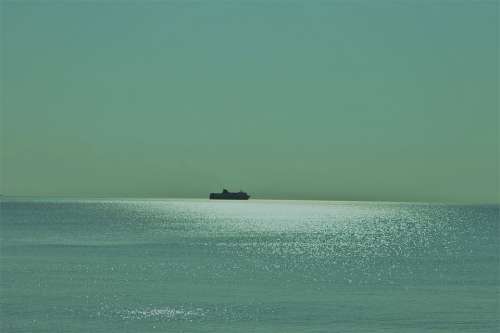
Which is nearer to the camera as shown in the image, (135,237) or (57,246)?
(57,246)

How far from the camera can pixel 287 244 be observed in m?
132

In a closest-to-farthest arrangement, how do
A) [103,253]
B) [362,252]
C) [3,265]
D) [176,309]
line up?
1. [176,309]
2. [3,265]
3. [103,253]
4. [362,252]

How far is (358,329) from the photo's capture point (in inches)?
2052

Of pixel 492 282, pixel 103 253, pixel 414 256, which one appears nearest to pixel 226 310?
pixel 492 282

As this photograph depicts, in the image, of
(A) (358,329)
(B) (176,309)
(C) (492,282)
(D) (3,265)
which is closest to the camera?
(A) (358,329)

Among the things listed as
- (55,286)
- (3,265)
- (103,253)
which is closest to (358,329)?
(55,286)

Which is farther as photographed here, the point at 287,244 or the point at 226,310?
the point at 287,244

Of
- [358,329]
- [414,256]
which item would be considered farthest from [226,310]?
[414,256]

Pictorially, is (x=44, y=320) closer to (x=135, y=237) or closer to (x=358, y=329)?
(x=358, y=329)

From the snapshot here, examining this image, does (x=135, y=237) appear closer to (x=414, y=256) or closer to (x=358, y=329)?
(x=414, y=256)

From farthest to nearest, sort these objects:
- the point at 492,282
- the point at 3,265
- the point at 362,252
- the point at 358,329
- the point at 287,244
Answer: the point at 287,244
the point at 362,252
the point at 3,265
the point at 492,282
the point at 358,329

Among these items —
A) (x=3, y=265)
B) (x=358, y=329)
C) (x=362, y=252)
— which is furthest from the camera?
(x=362, y=252)

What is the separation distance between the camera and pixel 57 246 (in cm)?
Answer: 11656

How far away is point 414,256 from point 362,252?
822cm
